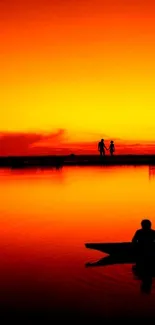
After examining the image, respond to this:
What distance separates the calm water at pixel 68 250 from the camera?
40.4 feet

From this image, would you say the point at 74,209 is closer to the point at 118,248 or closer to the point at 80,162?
the point at 118,248

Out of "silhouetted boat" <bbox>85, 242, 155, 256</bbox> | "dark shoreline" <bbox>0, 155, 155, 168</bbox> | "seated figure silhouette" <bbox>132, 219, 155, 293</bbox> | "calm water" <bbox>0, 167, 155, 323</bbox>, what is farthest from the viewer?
"dark shoreline" <bbox>0, 155, 155, 168</bbox>

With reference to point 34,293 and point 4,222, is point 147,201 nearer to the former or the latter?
point 4,222

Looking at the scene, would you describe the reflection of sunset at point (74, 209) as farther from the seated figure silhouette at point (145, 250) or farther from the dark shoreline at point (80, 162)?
the dark shoreline at point (80, 162)

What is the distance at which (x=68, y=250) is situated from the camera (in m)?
18.6

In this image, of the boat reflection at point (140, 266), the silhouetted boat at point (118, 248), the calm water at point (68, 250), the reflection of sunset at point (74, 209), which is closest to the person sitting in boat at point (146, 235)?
the boat reflection at point (140, 266)

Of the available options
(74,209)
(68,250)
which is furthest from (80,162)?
(68,250)

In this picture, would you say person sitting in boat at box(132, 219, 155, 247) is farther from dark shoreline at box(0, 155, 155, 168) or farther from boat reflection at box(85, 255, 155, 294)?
dark shoreline at box(0, 155, 155, 168)

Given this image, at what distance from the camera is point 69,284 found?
14102mm

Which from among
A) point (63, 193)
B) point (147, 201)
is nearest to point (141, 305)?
point (147, 201)

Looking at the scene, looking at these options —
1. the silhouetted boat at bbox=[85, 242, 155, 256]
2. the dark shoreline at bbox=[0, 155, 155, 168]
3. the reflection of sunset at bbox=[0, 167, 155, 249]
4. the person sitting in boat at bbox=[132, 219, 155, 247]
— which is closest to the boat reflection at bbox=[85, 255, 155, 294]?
Result: the silhouetted boat at bbox=[85, 242, 155, 256]

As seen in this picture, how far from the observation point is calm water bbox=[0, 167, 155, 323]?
484 inches

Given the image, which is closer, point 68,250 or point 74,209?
point 68,250

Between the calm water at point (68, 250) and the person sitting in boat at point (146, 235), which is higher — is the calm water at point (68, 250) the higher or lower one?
the lower one
